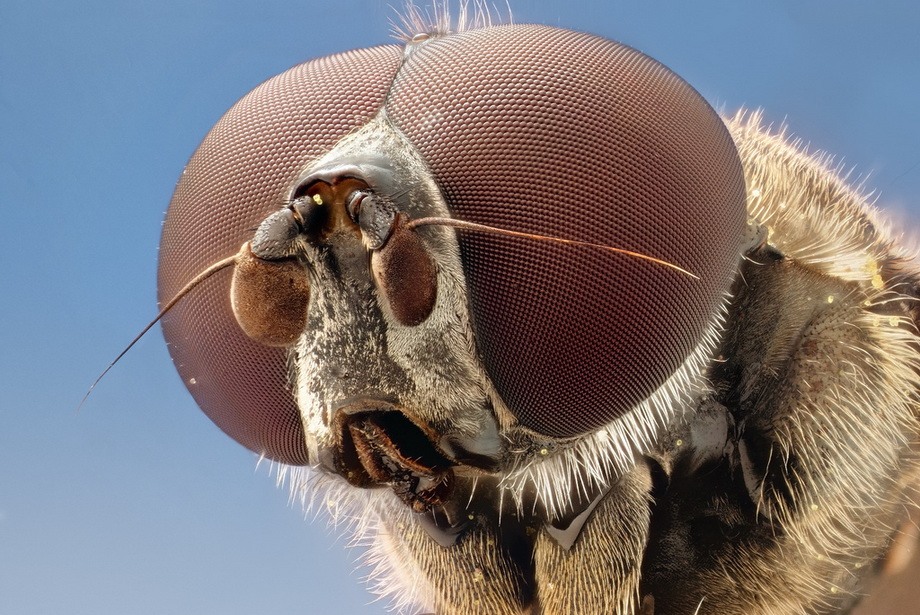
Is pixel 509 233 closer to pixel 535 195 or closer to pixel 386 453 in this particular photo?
pixel 535 195

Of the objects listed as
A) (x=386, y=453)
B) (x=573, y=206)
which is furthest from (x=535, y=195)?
(x=386, y=453)

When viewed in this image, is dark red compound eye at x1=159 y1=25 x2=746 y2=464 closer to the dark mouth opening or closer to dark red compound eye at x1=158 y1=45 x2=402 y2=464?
dark red compound eye at x1=158 y1=45 x2=402 y2=464

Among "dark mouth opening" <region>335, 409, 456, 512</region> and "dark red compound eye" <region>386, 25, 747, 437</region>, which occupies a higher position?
"dark red compound eye" <region>386, 25, 747, 437</region>

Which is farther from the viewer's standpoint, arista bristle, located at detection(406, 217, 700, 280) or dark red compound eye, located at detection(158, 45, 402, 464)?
dark red compound eye, located at detection(158, 45, 402, 464)

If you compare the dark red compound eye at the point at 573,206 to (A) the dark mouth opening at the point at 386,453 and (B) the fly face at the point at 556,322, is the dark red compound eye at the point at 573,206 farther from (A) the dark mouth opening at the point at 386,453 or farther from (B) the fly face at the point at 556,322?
(A) the dark mouth opening at the point at 386,453

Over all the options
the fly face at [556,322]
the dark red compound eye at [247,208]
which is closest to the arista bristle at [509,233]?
the fly face at [556,322]

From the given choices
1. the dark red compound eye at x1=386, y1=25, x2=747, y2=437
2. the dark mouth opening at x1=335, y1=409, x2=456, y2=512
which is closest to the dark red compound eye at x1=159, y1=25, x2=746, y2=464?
the dark red compound eye at x1=386, y1=25, x2=747, y2=437

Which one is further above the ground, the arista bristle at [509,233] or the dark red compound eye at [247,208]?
the arista bristle at [509,233]

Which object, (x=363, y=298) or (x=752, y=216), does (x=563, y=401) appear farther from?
(x=752, y=216)
